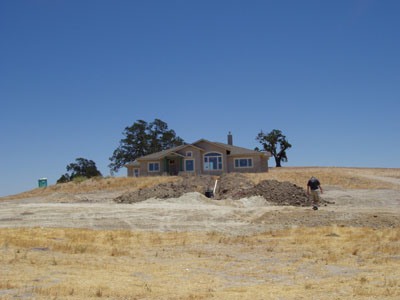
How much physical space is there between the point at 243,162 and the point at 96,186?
55.9ft

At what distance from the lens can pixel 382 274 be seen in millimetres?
8539

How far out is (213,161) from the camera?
48.2m

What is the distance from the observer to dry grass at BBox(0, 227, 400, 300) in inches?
280

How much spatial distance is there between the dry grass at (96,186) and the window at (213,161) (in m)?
7.57

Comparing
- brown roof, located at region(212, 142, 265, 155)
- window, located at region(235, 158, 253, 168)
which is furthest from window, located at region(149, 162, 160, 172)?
window, located at region(235, 158, 253, 168)

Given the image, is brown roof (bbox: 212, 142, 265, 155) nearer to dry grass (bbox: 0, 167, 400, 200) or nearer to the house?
the house

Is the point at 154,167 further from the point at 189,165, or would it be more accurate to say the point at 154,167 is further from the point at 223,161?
the point at 223,161

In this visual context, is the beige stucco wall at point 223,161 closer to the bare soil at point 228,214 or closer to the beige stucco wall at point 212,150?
the beige stucco wall at point 212,150

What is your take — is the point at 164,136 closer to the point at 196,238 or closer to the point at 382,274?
the point at 196,238

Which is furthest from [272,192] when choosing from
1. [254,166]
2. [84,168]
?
[84,168]

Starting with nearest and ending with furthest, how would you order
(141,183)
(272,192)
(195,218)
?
(195,218), (272,192), (141,183)

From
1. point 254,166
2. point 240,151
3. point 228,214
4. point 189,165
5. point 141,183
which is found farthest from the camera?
point 189,165

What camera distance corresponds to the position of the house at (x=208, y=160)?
1871 inches

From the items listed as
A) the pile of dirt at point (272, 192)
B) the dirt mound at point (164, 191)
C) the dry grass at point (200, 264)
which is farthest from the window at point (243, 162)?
the dry grass at point (200, 264)
